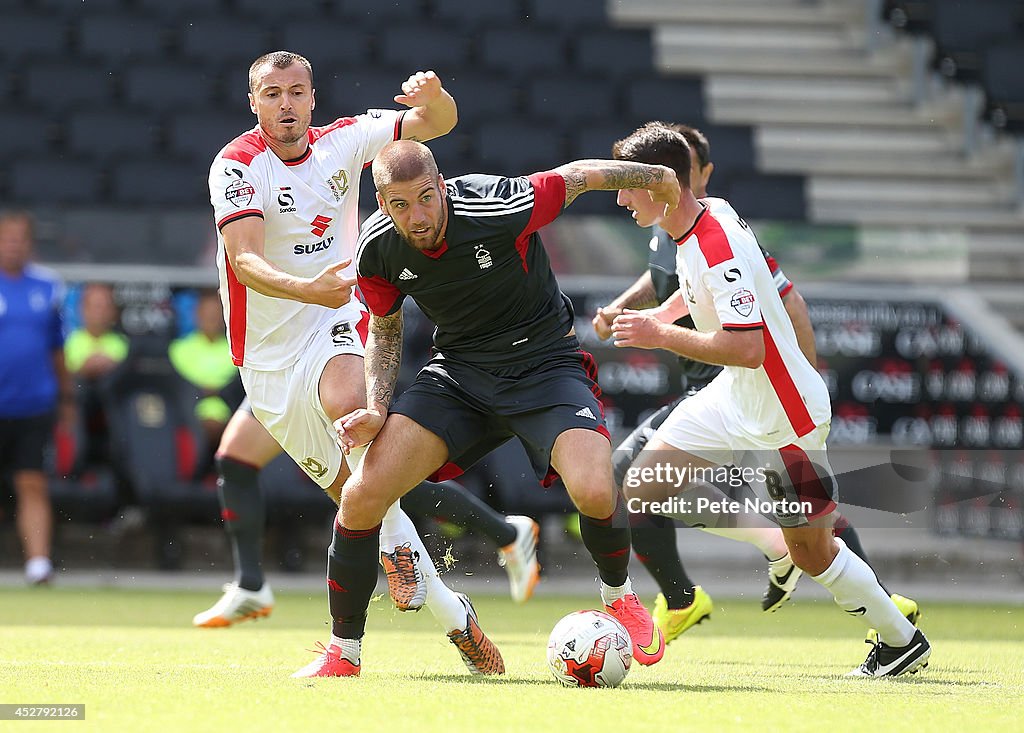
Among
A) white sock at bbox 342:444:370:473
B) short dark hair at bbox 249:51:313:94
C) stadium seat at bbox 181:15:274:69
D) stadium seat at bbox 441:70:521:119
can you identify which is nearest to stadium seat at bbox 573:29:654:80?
stadium seat at bbox 441:70:521:119

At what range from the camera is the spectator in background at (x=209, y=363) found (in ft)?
35.6

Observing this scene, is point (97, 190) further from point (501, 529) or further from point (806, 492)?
point (806, 492)

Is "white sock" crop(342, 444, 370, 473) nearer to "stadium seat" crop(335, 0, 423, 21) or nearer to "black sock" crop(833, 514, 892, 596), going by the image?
"black sock" crop(833, 514, 892, 596)

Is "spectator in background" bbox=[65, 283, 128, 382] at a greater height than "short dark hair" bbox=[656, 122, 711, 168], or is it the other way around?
"short dark hair" bbox=[656, 122, 711, 168]

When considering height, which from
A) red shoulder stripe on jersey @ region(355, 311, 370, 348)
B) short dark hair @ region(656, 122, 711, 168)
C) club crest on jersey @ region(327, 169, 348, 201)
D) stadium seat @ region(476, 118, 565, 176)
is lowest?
stadium seat @ region(476, 118, 565, 176)

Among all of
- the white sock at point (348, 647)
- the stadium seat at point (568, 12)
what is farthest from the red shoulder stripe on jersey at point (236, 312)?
the stadium seat at point (568, 12)

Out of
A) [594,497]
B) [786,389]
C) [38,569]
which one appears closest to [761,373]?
[786,389]

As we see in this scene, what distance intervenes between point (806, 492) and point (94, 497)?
21.4 feet

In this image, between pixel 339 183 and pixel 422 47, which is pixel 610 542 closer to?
pixel 339 183

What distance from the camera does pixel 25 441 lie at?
10.3 metres

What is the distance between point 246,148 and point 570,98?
9229 millimetres

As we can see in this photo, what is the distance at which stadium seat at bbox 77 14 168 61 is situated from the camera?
15.0 meters

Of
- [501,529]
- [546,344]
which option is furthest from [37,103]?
[546,344]

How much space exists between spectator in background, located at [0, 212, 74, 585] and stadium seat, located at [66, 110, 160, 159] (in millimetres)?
3615
